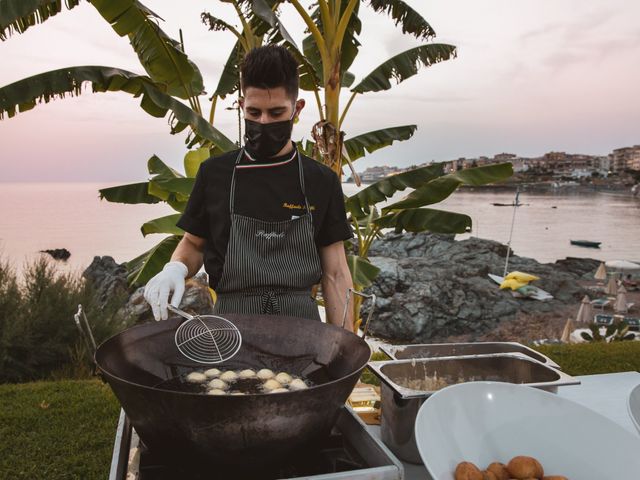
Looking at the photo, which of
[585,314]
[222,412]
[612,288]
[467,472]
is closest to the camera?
[222,412]

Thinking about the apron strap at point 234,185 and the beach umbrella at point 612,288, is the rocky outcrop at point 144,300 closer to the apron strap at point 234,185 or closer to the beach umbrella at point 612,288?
the apron strap at point 234,185

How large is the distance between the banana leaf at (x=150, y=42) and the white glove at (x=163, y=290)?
277 cm

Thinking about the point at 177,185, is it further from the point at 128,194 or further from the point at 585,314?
the point at 585,314

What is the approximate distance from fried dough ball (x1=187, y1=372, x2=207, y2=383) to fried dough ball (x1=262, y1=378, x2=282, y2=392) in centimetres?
18

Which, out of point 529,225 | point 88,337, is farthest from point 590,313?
point 529,225

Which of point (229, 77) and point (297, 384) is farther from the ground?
point (229, 77)

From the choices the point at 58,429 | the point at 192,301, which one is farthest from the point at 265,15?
the point at 192,301

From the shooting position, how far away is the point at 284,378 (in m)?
1.31

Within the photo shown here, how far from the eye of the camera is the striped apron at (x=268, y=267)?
6.17 ft

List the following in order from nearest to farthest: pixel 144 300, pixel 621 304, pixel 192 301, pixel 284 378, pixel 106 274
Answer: pixel 284 378
pixel 192 301
pixel 144 300
pixel 106 274
pixel 621 304

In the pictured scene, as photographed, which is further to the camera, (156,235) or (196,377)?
(156,235)

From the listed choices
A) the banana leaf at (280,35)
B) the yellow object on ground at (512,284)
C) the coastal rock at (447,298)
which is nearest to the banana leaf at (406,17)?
the banana leaf at (280,35)

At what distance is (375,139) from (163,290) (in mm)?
3837

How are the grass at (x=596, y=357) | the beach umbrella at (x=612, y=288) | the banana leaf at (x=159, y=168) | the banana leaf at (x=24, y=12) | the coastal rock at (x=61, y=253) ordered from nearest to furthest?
the banana leaf at (x=24, y=12)
the banana leaf at (x=159, y=168)
the grass at (x=596, y=357)
the coastal rock at (x=61, y=253)
the beach umbrella at (x=612, y=288)
